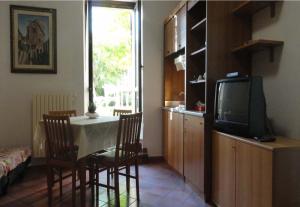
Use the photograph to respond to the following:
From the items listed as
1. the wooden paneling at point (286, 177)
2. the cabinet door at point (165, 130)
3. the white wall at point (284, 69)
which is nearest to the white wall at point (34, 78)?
the cabinet door at point (165, 130)

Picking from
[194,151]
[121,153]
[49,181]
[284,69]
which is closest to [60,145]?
[49,181]

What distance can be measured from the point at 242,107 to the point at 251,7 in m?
1.01

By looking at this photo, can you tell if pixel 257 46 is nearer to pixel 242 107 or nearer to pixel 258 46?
pixel 258 46

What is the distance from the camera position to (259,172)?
5.91 feet

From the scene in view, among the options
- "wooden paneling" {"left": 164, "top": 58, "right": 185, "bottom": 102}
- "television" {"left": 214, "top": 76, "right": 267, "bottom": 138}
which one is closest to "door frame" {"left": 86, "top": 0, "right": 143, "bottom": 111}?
"wooden paneling" {"left": 164, "top": 58, "right": 185, "bottom": 102}

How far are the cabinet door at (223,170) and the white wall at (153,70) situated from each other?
1774mm

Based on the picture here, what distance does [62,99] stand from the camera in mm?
3729

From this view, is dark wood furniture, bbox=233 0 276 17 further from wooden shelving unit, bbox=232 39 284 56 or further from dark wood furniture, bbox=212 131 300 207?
dark wood furniture, bbox=212 131 300 207

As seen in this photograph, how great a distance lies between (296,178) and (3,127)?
3.66 meters

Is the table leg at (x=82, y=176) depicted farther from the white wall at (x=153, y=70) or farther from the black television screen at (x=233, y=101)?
the white wall at (x=153, y=70)

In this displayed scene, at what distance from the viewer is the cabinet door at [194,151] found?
103 inches

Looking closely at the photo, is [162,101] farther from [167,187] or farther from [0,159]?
[0,159]

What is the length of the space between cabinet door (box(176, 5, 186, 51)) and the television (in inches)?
45.7

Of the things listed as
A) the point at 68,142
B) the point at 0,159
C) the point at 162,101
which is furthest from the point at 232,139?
the point at 0,159
